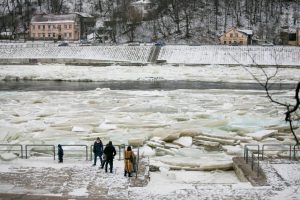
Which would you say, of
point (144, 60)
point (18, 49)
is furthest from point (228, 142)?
point (18, 49)

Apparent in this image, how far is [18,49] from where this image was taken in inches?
3059

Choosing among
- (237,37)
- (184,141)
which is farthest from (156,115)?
(237,37)

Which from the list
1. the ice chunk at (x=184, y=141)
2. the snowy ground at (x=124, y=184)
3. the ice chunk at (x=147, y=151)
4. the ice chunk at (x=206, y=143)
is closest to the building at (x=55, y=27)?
the ice chunk at (x=184, y=141)

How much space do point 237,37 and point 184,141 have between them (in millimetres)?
59205

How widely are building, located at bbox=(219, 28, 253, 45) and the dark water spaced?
97.4 ft

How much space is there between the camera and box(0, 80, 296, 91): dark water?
47.5 m

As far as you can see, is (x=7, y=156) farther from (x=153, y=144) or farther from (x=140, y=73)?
(x=140, y=73)

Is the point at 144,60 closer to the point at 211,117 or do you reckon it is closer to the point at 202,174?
the point at 211,117

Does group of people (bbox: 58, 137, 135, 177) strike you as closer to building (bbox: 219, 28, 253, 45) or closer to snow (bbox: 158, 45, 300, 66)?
snow (bbox: 158, 45, 300, 66)

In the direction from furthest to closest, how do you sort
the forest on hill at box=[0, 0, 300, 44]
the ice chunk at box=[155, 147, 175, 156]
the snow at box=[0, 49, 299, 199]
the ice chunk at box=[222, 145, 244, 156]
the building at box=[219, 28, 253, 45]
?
the forest on hill at box=[0, 0, 300, 44], the building at box=[219, 28, 253, 45], the ice chunk at box=[155, 147, 175, 156], the ice chunk at box=[222, 145, 244, 156], the snow at box=[0, 49, 299, 199]

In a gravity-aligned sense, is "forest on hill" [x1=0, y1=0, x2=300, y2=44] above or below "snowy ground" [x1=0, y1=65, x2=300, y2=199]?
above

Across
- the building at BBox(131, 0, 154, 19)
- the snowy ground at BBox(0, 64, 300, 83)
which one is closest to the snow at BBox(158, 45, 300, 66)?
the snowy ground at BBox(0, 64, 300, 83)

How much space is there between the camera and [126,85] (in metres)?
49.9

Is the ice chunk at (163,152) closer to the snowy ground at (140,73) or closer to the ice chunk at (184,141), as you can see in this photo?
the ice chunk at (184,141)
